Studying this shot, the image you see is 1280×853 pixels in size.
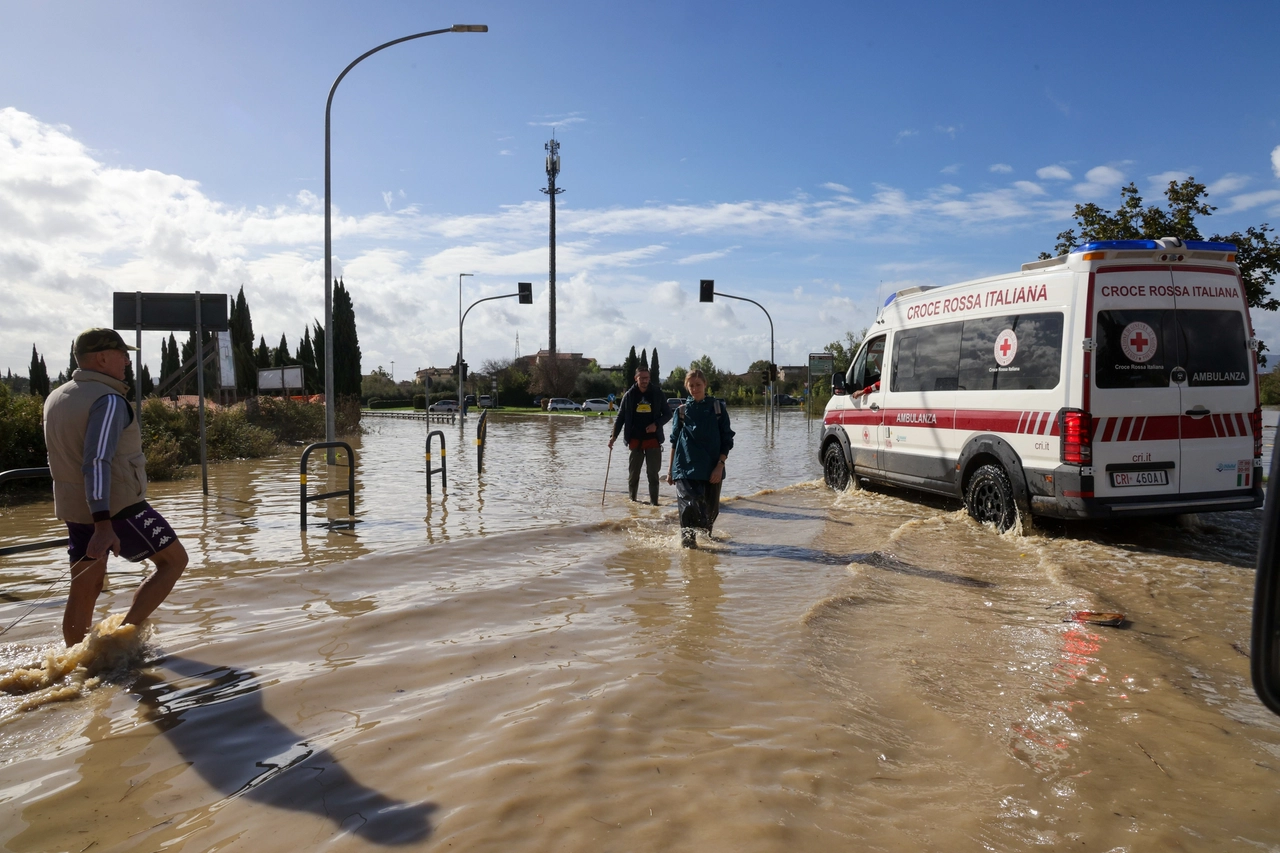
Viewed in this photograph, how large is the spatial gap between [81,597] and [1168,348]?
867 cm

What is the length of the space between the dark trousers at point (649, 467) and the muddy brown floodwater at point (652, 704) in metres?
3.26

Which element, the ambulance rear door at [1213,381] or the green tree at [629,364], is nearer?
the ambulance rear door at [1213,381]

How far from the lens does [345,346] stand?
52.6m

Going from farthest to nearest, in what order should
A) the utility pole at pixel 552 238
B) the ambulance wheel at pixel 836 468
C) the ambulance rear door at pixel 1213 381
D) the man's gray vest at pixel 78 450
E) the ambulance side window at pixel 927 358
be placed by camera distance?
the utility pole at pixel 552 238, the ambulance wheel at pixel 836 468, the ambulance side window at pixel 927 358, the ambulance rear door at pixel 1213 381, the man's gray vest at pixel 78 450

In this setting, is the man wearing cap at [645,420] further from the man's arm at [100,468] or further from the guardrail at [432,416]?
the guardrail at [432,416]

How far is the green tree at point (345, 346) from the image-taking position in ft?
170

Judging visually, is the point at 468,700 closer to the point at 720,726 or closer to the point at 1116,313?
the point at 720,726

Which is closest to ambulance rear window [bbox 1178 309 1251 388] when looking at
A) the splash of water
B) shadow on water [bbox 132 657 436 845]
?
shadow on water [bbox 132 657 436 845]

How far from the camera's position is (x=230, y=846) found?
290cm

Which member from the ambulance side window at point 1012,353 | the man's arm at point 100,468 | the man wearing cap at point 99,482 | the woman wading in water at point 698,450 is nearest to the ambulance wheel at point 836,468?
the ambulance side window at point 1012,353

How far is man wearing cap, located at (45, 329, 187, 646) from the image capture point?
432 cm

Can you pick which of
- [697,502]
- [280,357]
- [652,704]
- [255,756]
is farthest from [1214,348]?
[280,357]

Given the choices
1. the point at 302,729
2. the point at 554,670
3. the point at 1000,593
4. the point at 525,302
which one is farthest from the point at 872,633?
the point at 525,302

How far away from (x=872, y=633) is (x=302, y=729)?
A: 11.4 feet
